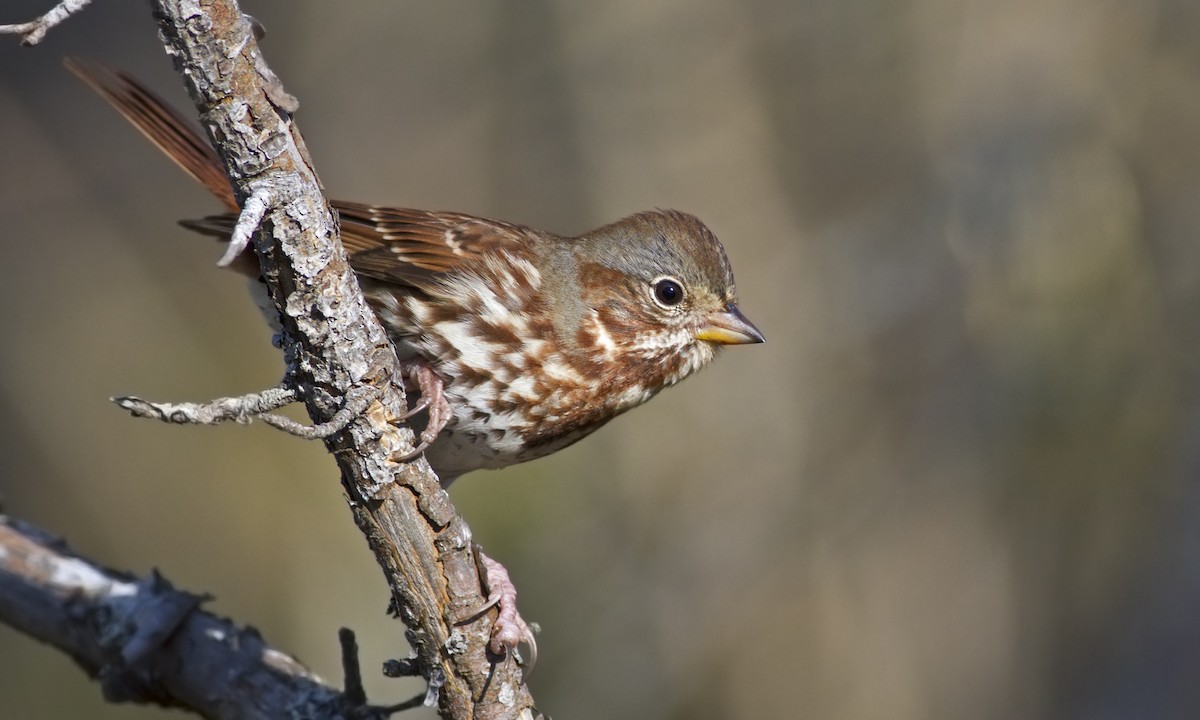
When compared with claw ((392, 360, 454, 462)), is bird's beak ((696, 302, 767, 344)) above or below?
above

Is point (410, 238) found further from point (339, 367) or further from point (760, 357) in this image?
point (760, 357)

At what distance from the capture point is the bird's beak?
4445 millimetres

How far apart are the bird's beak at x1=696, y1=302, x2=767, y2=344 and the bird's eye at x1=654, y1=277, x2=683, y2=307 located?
0.47 feet

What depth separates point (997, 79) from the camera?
732 cm

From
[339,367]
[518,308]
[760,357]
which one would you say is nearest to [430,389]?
[518,308]

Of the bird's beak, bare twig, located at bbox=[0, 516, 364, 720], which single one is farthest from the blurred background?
the bird's beak

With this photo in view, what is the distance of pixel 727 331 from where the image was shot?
445 cm

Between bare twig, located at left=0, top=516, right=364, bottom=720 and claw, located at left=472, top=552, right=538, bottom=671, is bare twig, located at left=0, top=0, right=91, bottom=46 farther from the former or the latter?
bare twig, located at left=0, top=516, right=364, bottom=720

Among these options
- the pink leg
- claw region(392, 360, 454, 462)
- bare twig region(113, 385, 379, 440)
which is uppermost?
claw region(392, 360, 454, 462)

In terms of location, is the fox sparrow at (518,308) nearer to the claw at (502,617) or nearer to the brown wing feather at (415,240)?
the brown wing feather at (415,240)

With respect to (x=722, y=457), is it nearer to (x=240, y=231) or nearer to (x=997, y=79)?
(x=997, y=79)

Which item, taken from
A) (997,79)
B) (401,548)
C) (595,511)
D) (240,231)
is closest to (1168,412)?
(997,79)

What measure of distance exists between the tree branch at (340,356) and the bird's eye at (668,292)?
4.89 ft

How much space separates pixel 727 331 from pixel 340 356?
1884 mm
